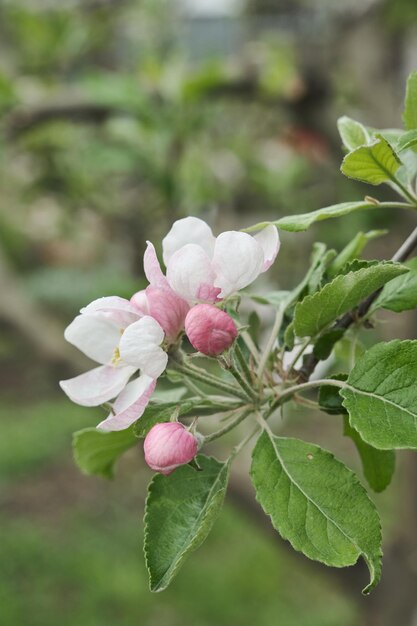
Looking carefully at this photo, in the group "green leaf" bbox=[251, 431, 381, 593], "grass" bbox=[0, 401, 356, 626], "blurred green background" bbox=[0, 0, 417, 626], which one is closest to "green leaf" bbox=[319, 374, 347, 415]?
"green leaf" bbox=[251, 431, 381, 593]

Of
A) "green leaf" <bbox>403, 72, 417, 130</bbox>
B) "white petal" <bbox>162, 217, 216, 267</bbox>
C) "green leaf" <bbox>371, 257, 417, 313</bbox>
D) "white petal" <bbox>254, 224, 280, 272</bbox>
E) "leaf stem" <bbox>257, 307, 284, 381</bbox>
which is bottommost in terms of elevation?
"leaf stem" <bbox>257, 307, 284, 381</bbox>

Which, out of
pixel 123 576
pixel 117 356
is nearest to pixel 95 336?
pixel 117 356

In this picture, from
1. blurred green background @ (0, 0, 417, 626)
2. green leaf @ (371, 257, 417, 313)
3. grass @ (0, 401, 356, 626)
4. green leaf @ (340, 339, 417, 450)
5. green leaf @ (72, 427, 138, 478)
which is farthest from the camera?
grass @ (0, 401, 356, 626)

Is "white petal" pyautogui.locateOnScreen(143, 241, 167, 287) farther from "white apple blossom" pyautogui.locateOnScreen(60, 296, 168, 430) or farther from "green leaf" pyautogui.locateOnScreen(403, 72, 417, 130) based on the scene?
"green leaf" pyautogui.locateOnScreen(403, 72, 417, 130)

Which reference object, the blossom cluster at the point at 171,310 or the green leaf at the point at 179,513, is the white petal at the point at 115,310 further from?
the green leaf at the point at 179,513

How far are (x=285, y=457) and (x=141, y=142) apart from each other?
6.16ft

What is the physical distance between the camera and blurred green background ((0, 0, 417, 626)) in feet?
7.20

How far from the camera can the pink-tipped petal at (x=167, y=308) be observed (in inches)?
22.2

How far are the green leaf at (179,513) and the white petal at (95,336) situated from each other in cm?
11

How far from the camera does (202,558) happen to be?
3619 mm

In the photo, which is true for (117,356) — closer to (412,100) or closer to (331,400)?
(331,400)

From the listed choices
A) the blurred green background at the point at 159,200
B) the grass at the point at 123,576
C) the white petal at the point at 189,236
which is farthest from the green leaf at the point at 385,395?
the grass at the point at 123,576

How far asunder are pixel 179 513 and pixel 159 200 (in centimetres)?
188

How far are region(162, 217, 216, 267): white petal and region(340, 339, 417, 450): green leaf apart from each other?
143 mm
